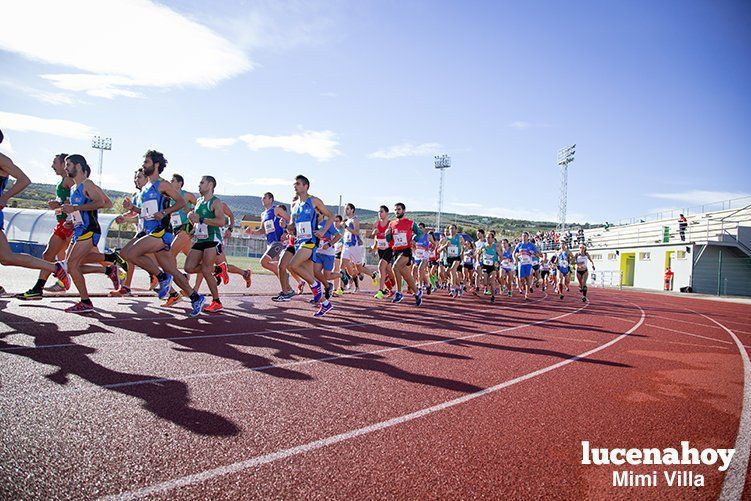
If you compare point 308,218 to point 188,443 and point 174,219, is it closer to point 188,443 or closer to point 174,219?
point 174,219

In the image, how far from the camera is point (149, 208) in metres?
7.53

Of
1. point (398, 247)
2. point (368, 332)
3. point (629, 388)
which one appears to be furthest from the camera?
point (398, 247)

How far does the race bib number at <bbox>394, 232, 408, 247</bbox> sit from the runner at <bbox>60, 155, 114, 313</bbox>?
6.67m

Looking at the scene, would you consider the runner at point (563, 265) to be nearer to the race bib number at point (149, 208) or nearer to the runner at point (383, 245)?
the runner at point (383, 245)

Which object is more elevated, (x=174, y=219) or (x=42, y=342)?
(x=174, y=219)

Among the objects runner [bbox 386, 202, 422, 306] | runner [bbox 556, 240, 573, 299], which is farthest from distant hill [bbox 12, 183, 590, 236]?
runner [bbox 386, 202, 422, 306]

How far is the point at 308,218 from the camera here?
28.9ft

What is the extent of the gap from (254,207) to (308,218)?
384 feet

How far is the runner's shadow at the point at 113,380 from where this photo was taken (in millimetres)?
3205

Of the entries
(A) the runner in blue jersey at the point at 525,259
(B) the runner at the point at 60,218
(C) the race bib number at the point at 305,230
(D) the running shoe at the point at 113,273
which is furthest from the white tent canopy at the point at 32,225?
(A) the runner in blue jersey at the point at 525,259

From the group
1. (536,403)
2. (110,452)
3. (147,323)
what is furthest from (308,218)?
(110,452)

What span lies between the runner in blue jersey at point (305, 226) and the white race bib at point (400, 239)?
3.41m

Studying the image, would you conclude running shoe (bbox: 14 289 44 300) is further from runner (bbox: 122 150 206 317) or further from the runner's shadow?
the runner's shadow

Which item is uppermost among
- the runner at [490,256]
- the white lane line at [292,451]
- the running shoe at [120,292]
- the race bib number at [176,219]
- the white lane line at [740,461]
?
the race bib number at [176,219]
